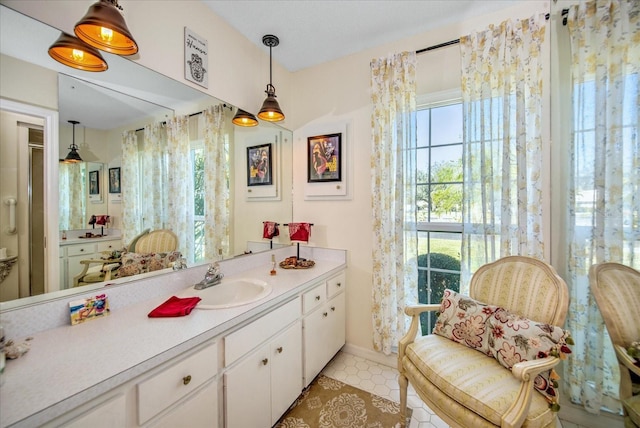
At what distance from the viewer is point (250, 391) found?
124cm

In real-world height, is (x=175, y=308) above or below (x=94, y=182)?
below

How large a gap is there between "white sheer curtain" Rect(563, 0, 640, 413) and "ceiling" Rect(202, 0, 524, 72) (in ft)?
1.91

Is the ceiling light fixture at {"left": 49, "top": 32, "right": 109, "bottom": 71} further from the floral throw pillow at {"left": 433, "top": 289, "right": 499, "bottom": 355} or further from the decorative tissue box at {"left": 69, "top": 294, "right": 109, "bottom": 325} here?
the floral throw pillow at {"left": 433, "top": 289, "right": 499, "bottom": 355}

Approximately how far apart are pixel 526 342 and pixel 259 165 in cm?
214

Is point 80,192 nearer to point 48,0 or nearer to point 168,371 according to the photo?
point 48,0

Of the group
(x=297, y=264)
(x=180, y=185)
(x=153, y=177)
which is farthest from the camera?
(x=297, y=264)

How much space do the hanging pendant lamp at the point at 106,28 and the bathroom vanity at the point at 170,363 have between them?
3.63ft

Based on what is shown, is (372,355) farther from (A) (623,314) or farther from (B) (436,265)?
(A) (623,314)

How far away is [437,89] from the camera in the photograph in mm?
1910

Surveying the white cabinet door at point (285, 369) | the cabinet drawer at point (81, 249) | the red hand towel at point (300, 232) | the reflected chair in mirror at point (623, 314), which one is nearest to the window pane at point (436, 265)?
the reflected chair in mirror at point (623, 314)

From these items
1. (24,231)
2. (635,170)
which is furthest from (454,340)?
(24,231)

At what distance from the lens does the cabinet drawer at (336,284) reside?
6.57 feet

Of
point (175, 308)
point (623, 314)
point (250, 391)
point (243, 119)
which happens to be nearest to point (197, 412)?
point (250, 391)

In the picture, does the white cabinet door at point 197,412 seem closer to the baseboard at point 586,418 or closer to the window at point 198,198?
the window at point 198,198
